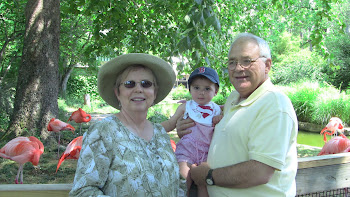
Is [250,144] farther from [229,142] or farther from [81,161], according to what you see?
[81,161]

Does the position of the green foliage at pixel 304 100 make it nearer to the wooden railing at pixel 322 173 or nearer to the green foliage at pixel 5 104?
the green foliage at pixel 5 104

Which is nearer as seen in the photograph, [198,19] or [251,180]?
[251,180]

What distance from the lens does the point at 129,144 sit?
56.7 inches

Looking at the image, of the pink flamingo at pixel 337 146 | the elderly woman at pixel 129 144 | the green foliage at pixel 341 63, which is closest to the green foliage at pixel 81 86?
the green foliage at pixel 341 63

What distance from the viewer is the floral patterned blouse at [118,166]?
130cm

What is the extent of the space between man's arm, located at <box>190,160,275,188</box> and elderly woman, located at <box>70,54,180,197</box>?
234 mm

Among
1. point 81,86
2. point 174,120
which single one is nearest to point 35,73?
point 174,120

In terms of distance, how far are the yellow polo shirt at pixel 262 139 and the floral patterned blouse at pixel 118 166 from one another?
1.01 ft

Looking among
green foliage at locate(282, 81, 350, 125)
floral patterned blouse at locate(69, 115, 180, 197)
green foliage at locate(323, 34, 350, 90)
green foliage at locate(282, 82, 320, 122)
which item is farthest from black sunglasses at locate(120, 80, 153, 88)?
green foliage at locate(323, 34, 350, 90)

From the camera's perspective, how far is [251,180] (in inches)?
56.7

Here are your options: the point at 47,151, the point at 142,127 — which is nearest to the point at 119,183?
the point at 142,127

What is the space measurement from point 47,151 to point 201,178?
183 inches

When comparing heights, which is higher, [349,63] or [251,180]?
[349,63]

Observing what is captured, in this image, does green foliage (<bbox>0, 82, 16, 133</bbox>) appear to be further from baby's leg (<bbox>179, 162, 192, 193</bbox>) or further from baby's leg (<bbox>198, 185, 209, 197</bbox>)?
baby's leg (<bbox>198, 185, 209, 197</bbox>)
